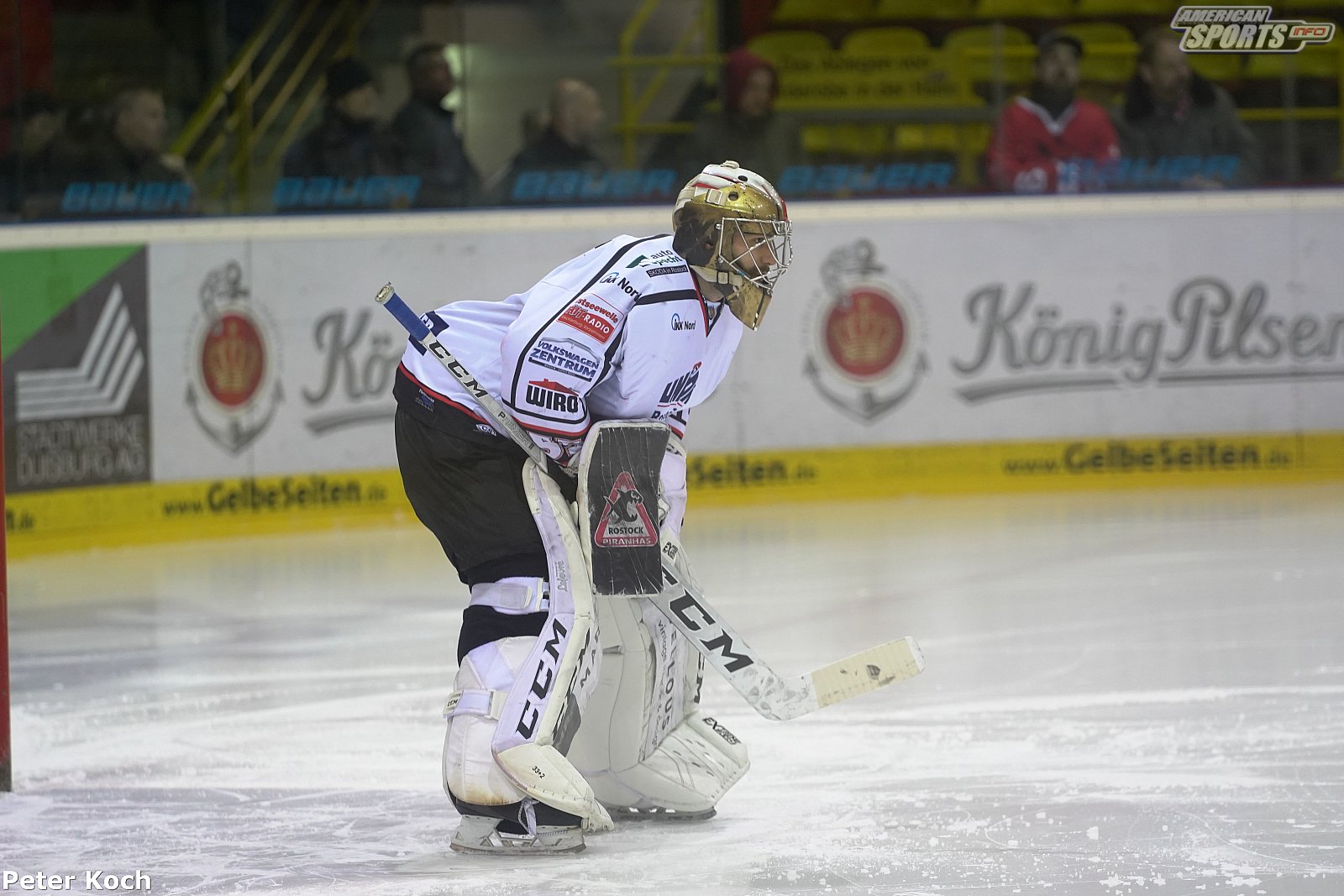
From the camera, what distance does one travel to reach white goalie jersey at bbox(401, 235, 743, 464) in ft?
9.97

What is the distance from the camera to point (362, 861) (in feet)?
10.2

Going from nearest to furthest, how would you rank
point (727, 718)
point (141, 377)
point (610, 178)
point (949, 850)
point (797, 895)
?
point (797, 895)
point (949, 850)
point (727, 718)
point (141, 377)
point (610, 178)

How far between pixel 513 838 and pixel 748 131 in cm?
581

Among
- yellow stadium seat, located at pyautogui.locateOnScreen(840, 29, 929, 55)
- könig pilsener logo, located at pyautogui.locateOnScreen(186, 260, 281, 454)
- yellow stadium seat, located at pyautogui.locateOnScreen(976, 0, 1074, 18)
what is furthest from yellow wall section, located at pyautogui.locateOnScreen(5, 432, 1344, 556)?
yellow stadium seat, located at pyautogui.locateOnScreen(976, 0, 1074, 18)

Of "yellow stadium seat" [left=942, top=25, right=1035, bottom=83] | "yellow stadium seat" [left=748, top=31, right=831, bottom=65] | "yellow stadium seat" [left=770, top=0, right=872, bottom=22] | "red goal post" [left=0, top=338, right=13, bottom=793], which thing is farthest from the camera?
"yellow stadium seat" [left=770, top=0, right=872, bottom=22]

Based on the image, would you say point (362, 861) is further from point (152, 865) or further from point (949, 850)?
point (949, 850)

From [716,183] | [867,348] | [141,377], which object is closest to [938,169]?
[867,348]

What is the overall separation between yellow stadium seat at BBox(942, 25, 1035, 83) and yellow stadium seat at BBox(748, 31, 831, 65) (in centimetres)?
59

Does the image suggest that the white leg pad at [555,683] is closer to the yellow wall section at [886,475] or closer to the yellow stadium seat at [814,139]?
the yellow wall section at [886,475]

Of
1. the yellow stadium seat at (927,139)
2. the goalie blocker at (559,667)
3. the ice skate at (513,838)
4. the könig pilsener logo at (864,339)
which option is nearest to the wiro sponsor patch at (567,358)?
the goalie blocker at (559,667)

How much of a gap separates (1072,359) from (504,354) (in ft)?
18.7

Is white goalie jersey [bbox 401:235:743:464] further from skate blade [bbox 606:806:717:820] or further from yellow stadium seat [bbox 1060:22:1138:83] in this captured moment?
yellow stadium seat [bbox 1060:22:1138:83]

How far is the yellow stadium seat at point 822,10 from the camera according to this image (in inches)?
348

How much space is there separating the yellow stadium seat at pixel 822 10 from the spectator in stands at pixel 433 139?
167 cm
